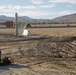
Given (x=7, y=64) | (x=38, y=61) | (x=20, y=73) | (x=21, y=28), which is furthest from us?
(x=21, y=28)

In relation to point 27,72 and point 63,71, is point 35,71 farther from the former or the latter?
point 63,71

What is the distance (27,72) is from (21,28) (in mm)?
38047

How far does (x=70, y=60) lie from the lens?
18047 mm

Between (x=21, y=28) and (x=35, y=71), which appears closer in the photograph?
(x=35, y=71)

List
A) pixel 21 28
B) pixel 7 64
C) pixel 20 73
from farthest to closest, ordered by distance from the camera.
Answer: pixel 21 28 → pixel 7 64 → pixel 20 73

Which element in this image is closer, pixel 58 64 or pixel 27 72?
pixel 27 72

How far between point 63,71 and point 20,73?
2060mm

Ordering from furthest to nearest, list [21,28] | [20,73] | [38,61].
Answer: [21,28] → [38,61] → [20,73]

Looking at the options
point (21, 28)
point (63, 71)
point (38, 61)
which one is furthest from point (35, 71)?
point (21, 28)

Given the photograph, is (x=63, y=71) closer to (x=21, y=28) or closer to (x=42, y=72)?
(x=42, y=72)

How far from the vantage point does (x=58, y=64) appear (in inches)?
648

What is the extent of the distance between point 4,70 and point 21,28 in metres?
37.5

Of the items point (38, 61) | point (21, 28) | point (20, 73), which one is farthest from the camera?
point (21, 28)

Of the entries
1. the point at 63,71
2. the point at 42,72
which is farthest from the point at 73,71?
the point at 42,72
